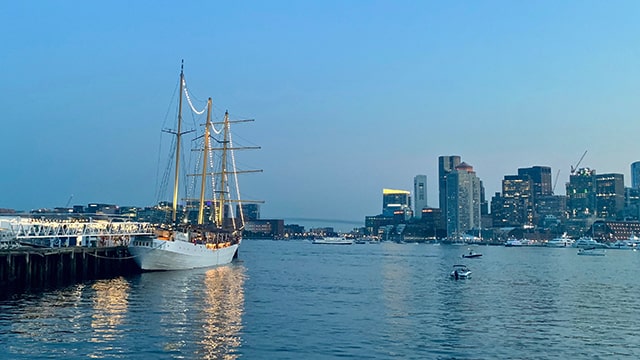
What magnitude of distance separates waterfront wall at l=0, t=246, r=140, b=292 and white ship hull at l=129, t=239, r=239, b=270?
84.0 inches

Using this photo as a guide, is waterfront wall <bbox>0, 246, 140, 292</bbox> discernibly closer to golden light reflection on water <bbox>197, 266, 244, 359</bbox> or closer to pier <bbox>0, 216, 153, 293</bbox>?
pier <bbox>0, 216, 153, 293</bbox>

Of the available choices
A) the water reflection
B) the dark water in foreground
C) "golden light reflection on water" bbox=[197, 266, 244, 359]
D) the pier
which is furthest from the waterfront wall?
"golden light reflection on water" bbox=[197, 266, 244, 359]

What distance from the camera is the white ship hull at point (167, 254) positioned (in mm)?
71312

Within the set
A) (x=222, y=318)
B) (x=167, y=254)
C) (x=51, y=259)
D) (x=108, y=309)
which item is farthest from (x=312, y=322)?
(x=167, y=254)

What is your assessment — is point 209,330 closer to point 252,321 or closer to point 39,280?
point 252,321

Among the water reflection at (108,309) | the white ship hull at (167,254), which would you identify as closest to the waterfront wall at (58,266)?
the white ship hull at (167,254)

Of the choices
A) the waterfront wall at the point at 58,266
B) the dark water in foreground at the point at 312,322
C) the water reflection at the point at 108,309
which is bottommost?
the dark water in foreground at the point at 312,322

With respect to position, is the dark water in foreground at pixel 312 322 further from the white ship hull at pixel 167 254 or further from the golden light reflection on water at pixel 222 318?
the white ship hull at pixel 167 254

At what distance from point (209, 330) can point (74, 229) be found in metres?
50.6

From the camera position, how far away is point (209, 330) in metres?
34.6

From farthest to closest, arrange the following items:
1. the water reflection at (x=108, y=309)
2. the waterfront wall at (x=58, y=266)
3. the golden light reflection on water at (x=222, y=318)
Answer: the waterfront wall at (x=58, y=266), the water reflection at (x=108, y=309), the golden light reflection on water at (x=222, y=318)

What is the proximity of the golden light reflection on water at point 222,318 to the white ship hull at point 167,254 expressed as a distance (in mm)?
7664

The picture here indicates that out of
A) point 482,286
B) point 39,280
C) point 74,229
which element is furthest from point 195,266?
point 482,286

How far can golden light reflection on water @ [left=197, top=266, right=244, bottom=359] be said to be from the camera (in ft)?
95.8
